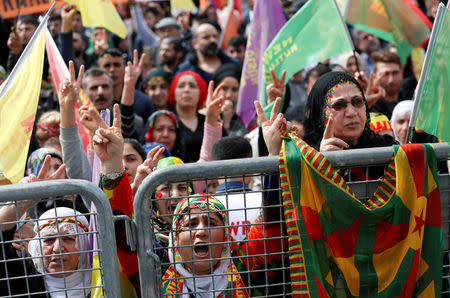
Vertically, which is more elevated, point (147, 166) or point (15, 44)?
point (15, 44)

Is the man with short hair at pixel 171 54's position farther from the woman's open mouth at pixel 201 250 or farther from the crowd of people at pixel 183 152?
the woman's open mouth at pixel 201 250

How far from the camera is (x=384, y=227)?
9.71 feet

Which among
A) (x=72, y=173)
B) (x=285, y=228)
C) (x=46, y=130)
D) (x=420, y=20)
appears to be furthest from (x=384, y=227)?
(x=420, y=20)

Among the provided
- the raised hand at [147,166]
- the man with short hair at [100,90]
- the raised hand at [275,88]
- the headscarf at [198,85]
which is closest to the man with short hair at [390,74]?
the headscarf at [198,85]

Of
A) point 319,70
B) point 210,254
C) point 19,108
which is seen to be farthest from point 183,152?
point 210,254

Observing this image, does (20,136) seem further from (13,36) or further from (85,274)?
(13,36)

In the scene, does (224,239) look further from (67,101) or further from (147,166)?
(67,101)

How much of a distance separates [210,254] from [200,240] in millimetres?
119

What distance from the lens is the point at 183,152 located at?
20.8 ft

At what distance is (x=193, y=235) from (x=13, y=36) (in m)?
5.30

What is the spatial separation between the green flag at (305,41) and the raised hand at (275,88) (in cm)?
16

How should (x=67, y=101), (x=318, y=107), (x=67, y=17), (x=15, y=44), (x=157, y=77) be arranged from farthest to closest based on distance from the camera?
(x=157, y=77) → (x=15, y=44) → (x=67, y=17) → (x=67, y=101) → (x=318, y=107)

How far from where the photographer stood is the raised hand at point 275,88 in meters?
5.24

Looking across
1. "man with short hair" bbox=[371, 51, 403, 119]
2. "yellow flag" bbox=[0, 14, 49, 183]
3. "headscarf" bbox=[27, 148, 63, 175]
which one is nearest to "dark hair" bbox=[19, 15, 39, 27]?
"headscarf" bbox=[27, 148, 63, 175]
